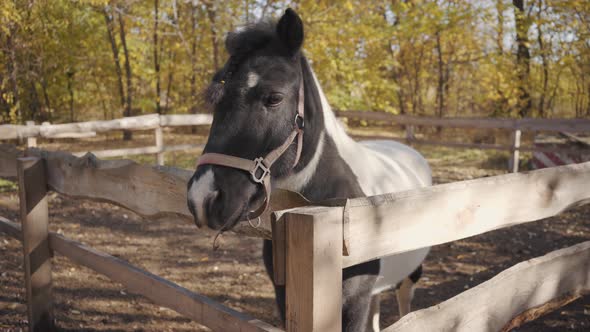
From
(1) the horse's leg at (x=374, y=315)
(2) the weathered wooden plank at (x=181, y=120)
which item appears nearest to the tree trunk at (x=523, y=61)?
(2) the weathered wooden plank at (x=181, y=120)

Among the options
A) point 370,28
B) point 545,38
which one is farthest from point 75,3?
point 545,38

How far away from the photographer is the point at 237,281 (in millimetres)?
4488

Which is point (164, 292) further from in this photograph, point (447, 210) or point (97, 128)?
point (97, 128)

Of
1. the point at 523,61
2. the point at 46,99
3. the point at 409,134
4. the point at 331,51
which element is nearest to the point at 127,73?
the point at 46,99

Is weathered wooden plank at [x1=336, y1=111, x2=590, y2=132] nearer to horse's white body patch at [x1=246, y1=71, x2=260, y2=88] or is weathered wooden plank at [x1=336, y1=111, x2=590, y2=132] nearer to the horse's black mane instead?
the horse's black mane

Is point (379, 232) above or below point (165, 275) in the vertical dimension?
above

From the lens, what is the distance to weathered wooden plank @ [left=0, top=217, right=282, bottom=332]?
1.65 m

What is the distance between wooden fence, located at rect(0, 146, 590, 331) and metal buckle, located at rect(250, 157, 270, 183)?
0.62 ft

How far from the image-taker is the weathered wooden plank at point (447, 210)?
4.14 feet

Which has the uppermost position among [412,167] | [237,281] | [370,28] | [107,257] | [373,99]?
[370,28]

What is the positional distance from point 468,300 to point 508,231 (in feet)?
16.5

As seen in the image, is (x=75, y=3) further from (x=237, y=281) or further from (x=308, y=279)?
(x=308, y=279)

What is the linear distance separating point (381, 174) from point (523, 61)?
10.4 meters

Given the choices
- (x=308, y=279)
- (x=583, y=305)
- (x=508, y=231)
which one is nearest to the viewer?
(x=308, y=279)
